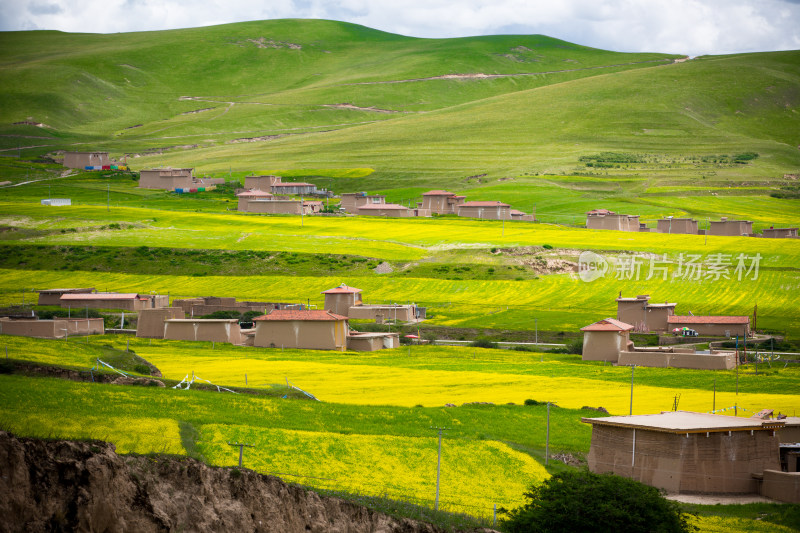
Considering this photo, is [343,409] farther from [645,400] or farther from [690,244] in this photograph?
[690,244]

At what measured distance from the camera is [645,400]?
1738 inches

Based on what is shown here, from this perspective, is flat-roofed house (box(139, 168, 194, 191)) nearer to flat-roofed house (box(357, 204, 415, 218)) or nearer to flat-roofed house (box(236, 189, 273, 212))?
flat-roofed house (box(236, 189, 273, 212))

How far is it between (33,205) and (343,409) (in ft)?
322

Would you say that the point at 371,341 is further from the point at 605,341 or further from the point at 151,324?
the point at 605,341

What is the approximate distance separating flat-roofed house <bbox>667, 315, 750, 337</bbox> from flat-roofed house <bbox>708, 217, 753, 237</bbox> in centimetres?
4664

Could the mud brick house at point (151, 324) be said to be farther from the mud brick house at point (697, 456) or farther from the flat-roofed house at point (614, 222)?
the flat-roofed house at point (614, 222)

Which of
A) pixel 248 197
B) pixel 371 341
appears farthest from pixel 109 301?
pixel 248 197

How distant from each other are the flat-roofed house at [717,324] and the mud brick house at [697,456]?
118 feet

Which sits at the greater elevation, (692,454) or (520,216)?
(520,216)

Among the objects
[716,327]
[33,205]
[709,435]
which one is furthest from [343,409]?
[33,205]

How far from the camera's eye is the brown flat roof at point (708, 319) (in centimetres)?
6844

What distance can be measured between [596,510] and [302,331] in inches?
1604

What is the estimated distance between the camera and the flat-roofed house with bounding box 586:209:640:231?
119062mm

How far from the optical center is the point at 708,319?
69312mm
